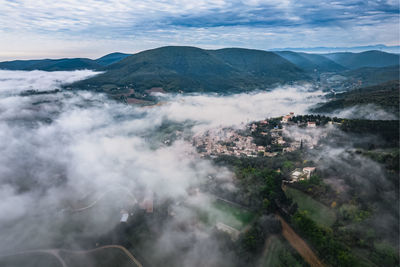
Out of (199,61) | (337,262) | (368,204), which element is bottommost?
(337,262)

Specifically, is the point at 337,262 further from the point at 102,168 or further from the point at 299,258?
the point at 102,168

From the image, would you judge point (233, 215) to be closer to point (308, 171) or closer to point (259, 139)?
point (308, 171)

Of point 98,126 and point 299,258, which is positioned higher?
point 98,126

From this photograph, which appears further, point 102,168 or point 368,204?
point 102,168

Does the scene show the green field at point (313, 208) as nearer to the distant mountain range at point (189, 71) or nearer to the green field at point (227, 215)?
the green field at point (227, 215)

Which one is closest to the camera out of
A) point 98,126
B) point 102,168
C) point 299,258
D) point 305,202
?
point 299,258

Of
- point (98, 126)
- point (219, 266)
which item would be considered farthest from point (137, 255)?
point (98, 126)
